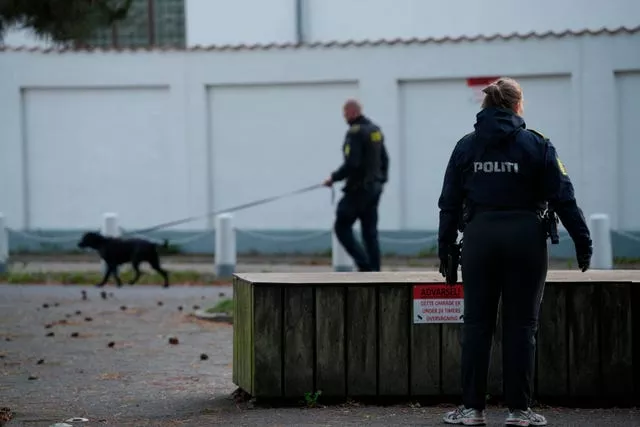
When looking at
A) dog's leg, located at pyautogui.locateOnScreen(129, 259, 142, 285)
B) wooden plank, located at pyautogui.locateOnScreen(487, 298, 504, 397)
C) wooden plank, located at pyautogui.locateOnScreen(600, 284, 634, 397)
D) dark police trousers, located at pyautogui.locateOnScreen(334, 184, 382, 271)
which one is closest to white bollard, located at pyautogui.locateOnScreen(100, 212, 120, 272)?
dog's leg, located at pyautogui.locateOnScreen(129, 259, 142, 285)

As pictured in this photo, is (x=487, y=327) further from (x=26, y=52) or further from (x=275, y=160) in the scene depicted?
(x=26, y=52)

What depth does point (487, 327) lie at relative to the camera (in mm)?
8039

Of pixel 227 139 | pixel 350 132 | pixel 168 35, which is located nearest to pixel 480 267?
pixel 350 132

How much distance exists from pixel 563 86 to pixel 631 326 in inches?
542

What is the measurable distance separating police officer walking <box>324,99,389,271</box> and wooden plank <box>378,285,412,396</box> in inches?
290

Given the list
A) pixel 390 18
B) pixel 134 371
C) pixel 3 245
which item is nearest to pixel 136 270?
pixel 3 245

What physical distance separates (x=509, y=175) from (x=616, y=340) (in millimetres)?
1604

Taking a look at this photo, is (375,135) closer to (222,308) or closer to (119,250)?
(222,308)

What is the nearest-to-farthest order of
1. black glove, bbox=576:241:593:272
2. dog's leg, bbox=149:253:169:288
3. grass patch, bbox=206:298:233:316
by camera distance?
black glove, bbox=576:241:593:272
grass patch, bbox=206:298:233:316
dog's leg, bbox=149:253:169:288

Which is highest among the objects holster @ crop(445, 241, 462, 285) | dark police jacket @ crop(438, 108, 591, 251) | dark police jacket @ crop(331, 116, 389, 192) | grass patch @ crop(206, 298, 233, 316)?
dark police jacket @ crop(331, 116, 389, 192)

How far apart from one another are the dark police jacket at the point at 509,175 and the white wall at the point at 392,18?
17003 millimetres

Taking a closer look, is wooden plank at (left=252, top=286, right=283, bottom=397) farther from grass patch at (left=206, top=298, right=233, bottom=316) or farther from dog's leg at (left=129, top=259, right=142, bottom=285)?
dog's leg at (left=129, top=259, right=142, bottom=285)

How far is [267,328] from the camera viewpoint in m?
9.02

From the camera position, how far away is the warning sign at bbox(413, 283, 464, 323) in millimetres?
8977
